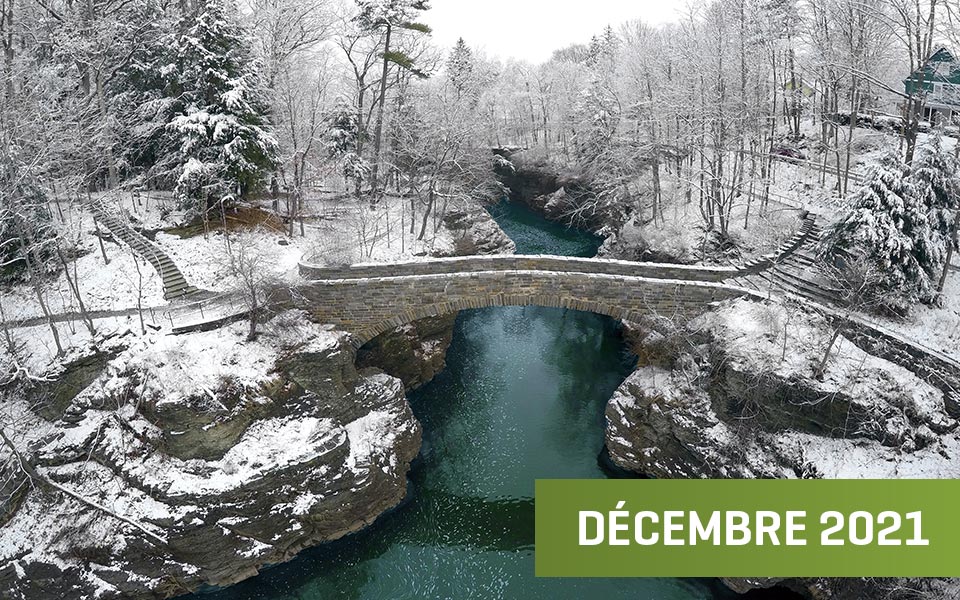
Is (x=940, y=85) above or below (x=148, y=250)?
above

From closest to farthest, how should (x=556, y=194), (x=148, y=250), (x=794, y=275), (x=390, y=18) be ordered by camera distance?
(x=794, y=275)
(x=148, y=250)
(x=390, y=18)
(x=556, y=194)

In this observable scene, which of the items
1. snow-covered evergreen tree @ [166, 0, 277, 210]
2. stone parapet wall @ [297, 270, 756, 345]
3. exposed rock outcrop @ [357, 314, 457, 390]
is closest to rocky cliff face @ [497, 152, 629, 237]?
exposed rock outcrop @ [357, 314, 457, 390]

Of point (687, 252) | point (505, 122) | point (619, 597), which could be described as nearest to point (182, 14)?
point (687, 252)

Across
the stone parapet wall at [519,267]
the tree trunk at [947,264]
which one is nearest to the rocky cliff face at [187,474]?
the stone parapet wall at [519,267]

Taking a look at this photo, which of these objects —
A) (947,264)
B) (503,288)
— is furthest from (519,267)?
(947,264)

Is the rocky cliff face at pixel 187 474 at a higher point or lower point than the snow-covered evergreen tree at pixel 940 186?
lower

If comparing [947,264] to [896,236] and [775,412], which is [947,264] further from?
[775,412]

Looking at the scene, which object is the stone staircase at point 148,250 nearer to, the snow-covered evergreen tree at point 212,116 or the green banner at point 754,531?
the snow-covered evergreen tree at point 212,116
